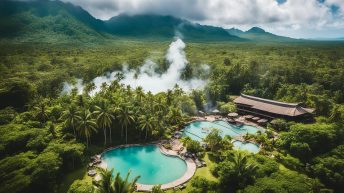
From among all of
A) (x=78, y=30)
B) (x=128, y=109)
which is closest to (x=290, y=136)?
(x=128, y=109)

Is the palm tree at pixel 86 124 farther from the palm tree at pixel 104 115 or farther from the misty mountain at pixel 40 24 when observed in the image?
the misty mountain at pixel 40 24

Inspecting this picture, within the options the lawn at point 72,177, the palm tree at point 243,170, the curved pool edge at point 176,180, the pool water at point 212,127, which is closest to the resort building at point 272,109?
the pool water at point 212,127

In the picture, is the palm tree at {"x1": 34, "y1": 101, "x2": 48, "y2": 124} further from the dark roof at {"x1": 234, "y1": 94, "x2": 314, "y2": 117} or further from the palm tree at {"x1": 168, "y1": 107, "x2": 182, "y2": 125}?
the dark roof at {"x1": 234, "y1": 94, "x2": 314, "y2": 117}

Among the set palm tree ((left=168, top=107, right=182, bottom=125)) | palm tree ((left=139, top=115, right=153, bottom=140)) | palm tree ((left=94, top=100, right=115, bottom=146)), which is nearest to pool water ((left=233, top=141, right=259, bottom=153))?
palm tree ((left=168, top=107, right=182, bottom=125))

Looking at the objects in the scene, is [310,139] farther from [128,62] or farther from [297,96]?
[128,62]

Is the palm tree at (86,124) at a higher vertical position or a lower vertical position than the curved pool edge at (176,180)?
higher

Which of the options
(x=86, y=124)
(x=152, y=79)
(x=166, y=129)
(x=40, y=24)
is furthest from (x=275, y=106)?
(x=40, y=24)

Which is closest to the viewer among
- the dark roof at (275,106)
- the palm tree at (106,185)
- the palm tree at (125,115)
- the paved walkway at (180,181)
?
the palm tree at (106,185)
